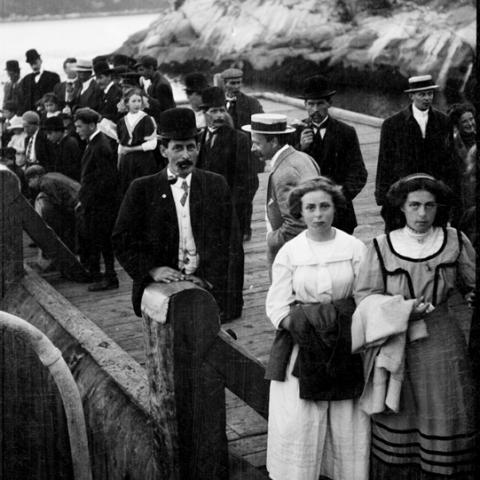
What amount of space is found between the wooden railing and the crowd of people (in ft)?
0.67

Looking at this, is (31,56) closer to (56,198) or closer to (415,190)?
(56,198)

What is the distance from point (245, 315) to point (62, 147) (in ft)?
10.5

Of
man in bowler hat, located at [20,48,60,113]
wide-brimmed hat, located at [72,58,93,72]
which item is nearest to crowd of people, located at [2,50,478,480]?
wide-brimmed hat, located at [72,58,93,72]

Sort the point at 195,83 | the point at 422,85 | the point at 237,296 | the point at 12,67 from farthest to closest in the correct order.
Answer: the point at 12,67 < the point at 195,83 < the point at 422,85 < the point at 237,296

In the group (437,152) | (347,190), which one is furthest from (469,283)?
(437,152)

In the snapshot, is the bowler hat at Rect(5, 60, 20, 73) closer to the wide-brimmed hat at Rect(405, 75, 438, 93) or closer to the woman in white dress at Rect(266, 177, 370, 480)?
the wide-brimmed hat at Rect(405, 75, 438, 93)

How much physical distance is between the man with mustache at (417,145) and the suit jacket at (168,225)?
1878mm

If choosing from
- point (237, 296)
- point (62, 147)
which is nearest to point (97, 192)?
point (62, 147)

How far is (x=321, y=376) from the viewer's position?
4.07 metres

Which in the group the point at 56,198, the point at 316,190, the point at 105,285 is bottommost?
the point at 105,285

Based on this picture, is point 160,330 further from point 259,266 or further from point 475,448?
point 259,266

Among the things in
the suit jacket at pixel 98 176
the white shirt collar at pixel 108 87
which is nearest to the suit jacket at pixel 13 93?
the white shirt collar at pixel 108 87

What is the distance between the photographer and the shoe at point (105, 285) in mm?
8156

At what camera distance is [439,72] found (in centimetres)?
3403
